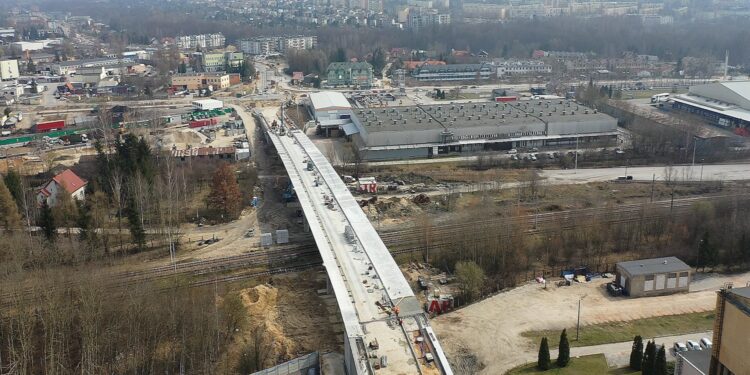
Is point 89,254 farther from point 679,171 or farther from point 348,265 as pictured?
point 679,171

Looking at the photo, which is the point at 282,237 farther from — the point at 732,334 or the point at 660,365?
the point at 732,334

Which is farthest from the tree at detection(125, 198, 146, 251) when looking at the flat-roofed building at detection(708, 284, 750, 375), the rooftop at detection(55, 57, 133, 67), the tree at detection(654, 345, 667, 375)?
the rooftop at detection(55, 57, 133, 67)

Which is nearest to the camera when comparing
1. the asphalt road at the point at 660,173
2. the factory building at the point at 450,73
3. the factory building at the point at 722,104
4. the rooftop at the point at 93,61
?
the asphalt road at the point at 660,173

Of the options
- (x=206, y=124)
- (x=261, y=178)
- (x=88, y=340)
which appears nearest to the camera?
(x=88, y=340)

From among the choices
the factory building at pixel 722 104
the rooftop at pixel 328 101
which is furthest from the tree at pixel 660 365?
the rooftop at pixel 328 101

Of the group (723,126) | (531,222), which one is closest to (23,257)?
(531,222)

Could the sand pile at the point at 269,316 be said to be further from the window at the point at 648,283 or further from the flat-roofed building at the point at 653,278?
the window at the point at 648,283

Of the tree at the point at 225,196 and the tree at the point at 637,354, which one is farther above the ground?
the tree at the point at 225,196
